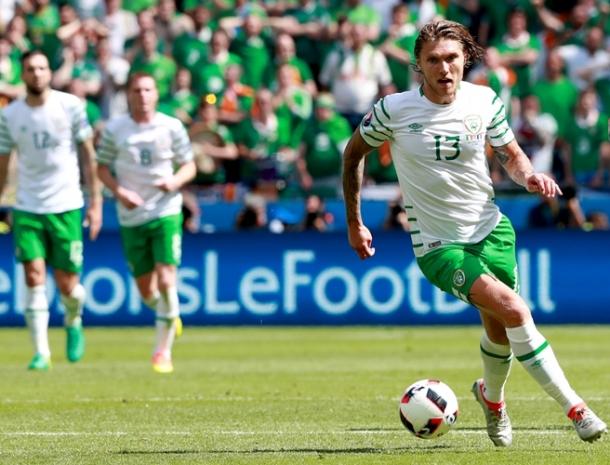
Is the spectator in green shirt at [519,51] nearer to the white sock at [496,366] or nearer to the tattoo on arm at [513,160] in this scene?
the tattoo on arm at [513,160]

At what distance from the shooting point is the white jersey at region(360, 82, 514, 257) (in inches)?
342

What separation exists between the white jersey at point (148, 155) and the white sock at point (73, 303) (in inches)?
33.6

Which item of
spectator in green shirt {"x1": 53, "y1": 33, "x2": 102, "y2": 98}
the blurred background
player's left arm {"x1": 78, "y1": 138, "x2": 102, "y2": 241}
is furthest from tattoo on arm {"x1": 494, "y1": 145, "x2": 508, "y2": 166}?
spectator in green shirt {"x1": 53, "y1": 33, "x2": 102, "y2": 98}

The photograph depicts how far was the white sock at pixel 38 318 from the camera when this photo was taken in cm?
1409

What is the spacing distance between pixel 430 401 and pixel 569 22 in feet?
55.8

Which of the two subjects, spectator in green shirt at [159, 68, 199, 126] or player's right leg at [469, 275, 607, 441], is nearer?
player's right leg at [469, 275, 607, 441]

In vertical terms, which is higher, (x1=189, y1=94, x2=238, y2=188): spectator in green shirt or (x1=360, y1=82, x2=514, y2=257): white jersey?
(x1=360, y1=82, x2=514, y2=257): white jersey

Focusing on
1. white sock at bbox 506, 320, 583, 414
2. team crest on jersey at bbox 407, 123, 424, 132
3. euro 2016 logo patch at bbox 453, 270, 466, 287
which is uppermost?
team crest on jersey at bbox 407, 123, 424, 132

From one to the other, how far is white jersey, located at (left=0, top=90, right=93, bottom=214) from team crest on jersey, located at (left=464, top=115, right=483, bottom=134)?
20.3ft

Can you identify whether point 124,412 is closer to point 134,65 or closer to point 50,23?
point 134,65

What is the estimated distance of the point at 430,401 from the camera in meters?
8.61

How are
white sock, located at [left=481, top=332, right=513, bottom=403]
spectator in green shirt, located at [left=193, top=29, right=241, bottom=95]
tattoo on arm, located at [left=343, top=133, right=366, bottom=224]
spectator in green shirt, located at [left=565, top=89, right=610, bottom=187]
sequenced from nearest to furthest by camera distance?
white sock, located at [left=481, top=332, right=513, bottom=403], tattoo on arm, located at [left=343, top=133, right=366, bottom=224], spectator in green shirt, located at [left=565, top=89, right=610, bottom=187], spectator in green shirt, located at [left=193, top=29, right=241, bottom=95]

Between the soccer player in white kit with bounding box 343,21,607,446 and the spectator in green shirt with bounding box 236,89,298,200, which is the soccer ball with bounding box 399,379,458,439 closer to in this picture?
the soccer player in white kit with bounding box 343,21,607,446

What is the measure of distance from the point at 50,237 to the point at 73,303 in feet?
2.31
